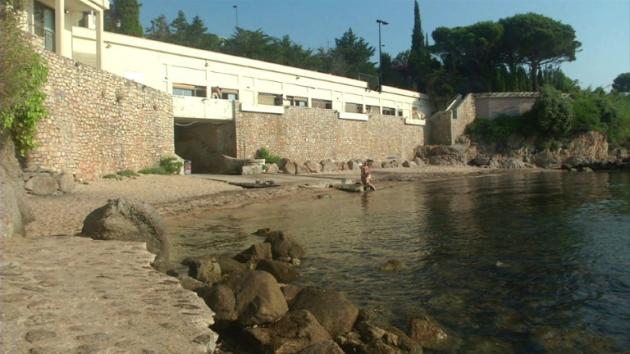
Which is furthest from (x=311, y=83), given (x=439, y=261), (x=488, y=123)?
(x=439, y=261)

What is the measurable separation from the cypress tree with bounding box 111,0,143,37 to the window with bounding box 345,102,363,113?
21.6 meters

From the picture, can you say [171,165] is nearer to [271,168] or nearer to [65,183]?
[271,168]

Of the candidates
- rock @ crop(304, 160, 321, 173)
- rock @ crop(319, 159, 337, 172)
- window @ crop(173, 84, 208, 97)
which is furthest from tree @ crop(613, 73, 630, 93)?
window @ crop(173, 84, 208, 97)

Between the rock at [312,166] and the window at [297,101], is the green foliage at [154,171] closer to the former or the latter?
the rock at [312,166]

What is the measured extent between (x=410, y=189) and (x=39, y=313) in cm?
2497

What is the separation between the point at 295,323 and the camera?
231 inches

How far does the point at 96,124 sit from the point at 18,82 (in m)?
7.07

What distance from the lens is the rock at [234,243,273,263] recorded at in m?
10.1

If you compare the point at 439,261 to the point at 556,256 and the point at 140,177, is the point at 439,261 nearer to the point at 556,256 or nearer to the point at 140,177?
the point at 556,256

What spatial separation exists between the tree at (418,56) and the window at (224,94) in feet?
98.0

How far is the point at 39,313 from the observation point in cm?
516

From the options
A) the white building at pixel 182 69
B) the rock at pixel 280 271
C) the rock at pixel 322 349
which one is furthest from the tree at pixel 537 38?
the rock at pixel 322 349

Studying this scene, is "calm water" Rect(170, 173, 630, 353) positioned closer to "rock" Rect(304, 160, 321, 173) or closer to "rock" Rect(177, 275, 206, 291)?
"rock" Rect(177, 275, 206, 291)

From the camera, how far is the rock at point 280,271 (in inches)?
353
